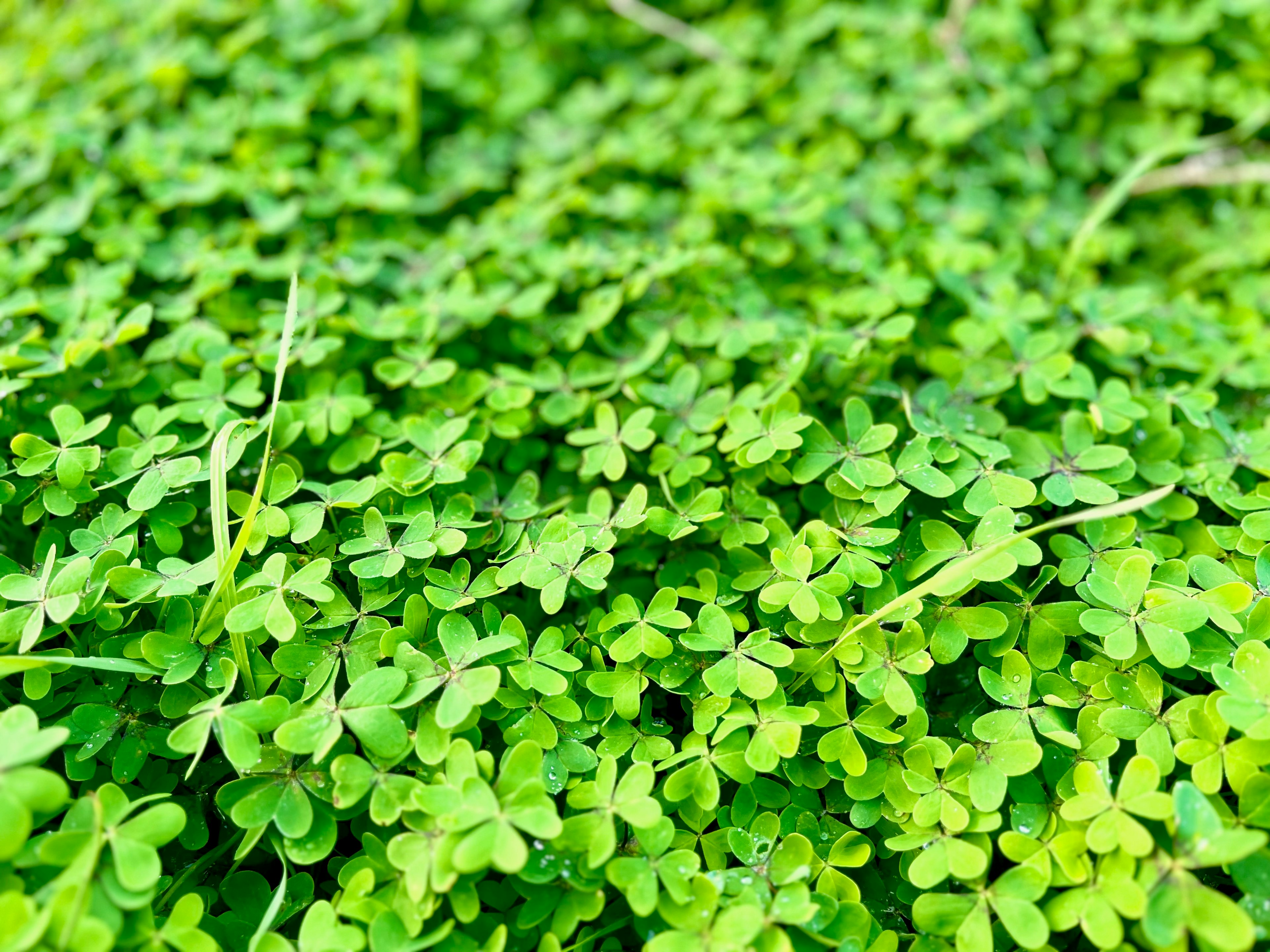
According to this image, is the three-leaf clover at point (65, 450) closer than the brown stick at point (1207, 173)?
Yes

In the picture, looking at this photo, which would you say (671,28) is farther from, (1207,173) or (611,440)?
(611,440)

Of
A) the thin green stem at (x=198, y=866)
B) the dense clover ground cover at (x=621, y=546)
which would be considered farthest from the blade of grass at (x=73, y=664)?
the thin green stem at (x=198, y=866)

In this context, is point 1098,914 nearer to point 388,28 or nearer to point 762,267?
point 762,267

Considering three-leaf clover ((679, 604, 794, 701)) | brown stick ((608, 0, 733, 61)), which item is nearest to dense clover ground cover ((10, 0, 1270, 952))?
three-leaf clover ((679, 604, 794, 701))

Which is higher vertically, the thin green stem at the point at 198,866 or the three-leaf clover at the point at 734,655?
the three-leaf clover at the point at 734,655

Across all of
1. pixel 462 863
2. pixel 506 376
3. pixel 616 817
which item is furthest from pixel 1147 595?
pixel 506 376

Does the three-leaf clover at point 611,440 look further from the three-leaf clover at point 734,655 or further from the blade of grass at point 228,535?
the blade of grass at point 228,535

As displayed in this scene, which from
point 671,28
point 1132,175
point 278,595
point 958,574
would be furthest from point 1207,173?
point 278,595
